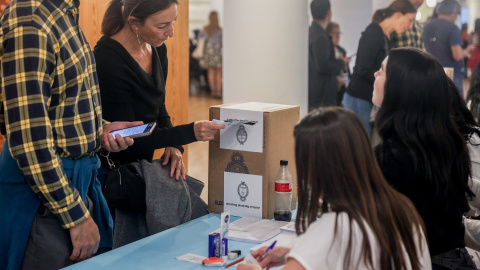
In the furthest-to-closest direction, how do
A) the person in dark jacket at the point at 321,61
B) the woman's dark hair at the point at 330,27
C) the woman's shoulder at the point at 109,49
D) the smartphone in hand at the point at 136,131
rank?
the woman's dark hair at the point at 330,27, the person in dark jacket at the point at 321,61, the woman's shoulder at the point at 109,49, the smartphone in hand at the point at 136,131

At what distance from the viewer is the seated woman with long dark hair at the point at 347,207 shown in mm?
1480

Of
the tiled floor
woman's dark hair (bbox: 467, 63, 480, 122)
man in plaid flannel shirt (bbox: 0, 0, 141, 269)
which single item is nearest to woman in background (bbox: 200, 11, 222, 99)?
the tiled floor

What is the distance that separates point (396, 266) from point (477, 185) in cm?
118

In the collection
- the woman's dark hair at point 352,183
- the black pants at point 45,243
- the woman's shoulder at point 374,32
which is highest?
the woman's shoulder at point 374,32

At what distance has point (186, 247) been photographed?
2213mm

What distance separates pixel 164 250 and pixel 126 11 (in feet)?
3.49

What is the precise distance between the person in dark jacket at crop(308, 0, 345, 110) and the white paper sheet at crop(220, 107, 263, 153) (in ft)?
12.0

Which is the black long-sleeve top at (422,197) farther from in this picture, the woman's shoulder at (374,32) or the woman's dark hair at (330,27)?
the woman's dark hair at (330,27)

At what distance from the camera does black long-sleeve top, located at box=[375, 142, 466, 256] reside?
1966 millimetres

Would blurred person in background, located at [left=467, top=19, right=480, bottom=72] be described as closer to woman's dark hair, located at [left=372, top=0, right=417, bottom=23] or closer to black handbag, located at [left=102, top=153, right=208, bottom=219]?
woman's dark hair, located at [left=372, top=0, right=417, bottom=23]

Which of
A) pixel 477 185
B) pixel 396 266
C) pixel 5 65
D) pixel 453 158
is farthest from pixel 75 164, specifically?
pixel 477 185

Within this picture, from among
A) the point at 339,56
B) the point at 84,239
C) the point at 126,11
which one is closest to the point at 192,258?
the point at 84,239

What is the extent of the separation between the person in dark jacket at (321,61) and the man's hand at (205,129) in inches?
147

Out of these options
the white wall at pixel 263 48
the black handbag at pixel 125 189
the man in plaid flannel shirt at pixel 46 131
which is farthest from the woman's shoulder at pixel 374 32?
the man in plaid flannel shirt at pixel 46 131
